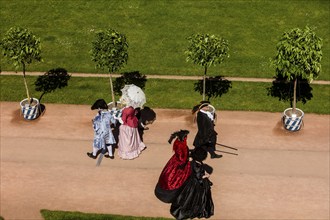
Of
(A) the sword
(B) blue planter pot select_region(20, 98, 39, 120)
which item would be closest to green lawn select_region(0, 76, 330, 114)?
(B) blue planter pot select_region(20, 98, 39, 120)

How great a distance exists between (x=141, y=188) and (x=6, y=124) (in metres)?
6.58

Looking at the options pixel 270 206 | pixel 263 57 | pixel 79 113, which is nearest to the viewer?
pixel 270 206

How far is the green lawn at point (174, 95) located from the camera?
18891mm

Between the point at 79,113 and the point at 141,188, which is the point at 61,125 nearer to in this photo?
the point at 79,113

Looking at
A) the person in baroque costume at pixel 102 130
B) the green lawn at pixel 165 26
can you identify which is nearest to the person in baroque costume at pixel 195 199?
the person in baroque costume at pixel 102 130

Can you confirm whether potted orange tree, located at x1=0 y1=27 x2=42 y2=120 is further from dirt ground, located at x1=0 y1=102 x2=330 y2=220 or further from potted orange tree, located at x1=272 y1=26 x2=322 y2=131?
potted orange tree, located at x1=272 y1=26 x2=322 y2=131

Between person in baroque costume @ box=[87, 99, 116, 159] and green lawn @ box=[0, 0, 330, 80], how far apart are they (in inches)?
243

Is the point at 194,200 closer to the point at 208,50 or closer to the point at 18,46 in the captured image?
the point at 208,50

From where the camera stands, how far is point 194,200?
538 inches

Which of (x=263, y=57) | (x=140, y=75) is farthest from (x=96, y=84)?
(x=263, y=57)

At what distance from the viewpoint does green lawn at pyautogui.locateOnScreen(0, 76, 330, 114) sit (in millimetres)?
18891

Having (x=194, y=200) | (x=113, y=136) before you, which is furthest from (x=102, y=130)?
(x=194, y=200)

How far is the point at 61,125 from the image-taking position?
1795 centimetres

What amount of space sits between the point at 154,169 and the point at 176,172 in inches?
71.9
